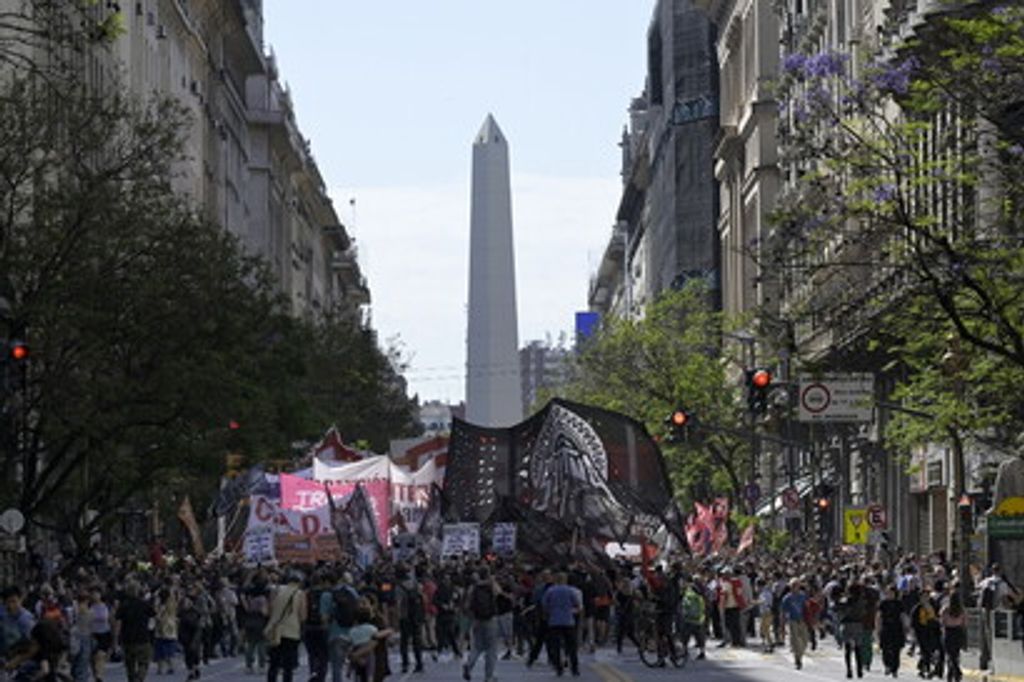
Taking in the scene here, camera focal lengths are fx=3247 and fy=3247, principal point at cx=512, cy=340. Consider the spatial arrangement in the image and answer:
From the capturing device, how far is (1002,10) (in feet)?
122

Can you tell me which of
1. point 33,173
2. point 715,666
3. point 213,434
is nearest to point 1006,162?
point 715,666

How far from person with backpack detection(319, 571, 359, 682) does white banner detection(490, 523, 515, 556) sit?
2189cm

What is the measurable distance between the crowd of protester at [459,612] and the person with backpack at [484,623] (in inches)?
1.2

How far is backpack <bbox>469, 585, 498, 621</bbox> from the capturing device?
1745 inches

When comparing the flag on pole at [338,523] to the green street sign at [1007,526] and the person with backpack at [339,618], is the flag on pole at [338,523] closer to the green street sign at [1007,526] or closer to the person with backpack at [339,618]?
the green street sign at [1007,526]

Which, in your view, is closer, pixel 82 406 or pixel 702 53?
pixel 82 406

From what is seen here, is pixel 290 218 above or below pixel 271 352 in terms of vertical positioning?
above

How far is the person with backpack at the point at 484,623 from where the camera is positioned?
4438cm

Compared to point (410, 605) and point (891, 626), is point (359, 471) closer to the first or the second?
point (410, 605)

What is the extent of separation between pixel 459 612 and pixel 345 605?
68.2 feet

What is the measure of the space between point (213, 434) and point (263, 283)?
4.69 metres

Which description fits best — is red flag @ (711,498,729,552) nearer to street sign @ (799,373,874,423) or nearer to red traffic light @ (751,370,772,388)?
street sign @ (799,373,874,423)

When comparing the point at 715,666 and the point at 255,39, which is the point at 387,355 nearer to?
the point at 255,39

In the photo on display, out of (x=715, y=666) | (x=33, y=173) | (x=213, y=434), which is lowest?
(x=715, y=666)
